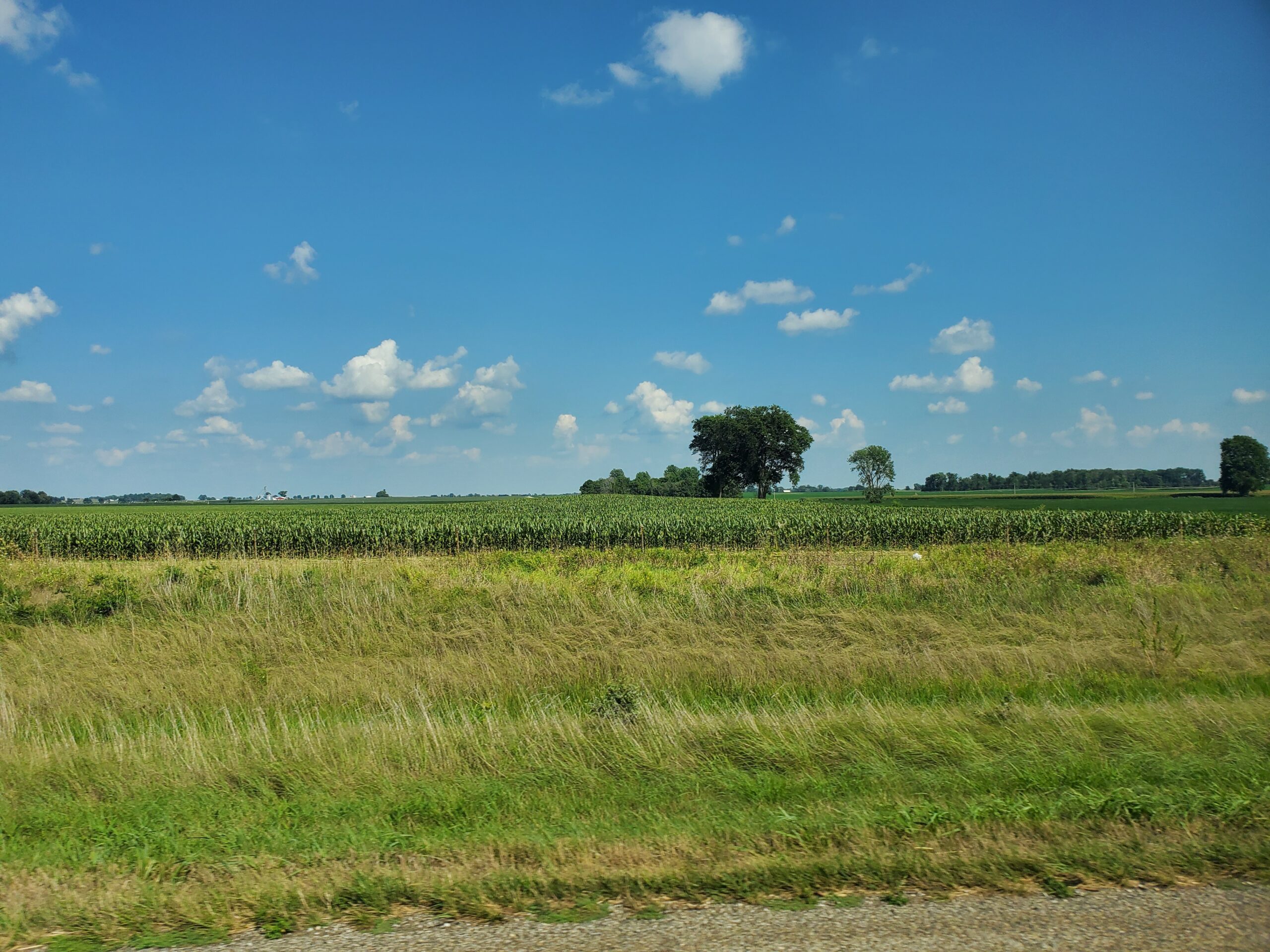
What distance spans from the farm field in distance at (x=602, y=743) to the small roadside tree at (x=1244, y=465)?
295ft

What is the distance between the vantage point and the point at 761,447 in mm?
105125

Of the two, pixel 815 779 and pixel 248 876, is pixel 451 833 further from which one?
pixel 815 779

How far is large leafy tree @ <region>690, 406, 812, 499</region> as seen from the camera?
104 meters

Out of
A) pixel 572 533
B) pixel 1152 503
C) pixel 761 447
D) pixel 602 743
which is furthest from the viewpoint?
pixel 761 447

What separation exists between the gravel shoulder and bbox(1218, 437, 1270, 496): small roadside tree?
10430cm

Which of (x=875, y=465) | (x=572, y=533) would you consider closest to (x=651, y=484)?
(x=875, y=465)

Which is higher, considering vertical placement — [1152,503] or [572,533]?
[1152,503]

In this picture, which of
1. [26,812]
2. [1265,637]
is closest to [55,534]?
[26,812]

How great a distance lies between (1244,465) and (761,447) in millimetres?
57067

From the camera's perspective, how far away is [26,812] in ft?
16.8

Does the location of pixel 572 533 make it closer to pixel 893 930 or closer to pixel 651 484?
pixel 893 930

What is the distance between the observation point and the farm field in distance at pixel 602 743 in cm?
380

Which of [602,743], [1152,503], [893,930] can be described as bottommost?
[602,743]

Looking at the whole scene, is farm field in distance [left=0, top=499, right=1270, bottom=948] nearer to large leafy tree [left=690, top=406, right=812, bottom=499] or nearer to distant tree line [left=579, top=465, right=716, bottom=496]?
large leafy tree [left=690, top=406, right=812, bottom=499]
